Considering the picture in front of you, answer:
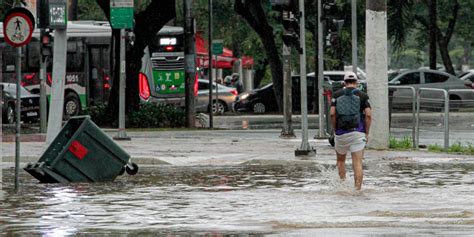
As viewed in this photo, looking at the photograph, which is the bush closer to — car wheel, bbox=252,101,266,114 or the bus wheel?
the bus wheel

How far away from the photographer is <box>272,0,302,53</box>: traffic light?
89.0ft

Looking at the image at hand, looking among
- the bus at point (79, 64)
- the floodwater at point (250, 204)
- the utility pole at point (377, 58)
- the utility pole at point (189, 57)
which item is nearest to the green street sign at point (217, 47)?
the bus at point (79, 64)

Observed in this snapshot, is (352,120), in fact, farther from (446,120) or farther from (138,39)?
(138,39)

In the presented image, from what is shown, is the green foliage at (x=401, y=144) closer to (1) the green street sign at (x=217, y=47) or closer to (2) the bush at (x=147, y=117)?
(2) the bush at (x=147, y=117)

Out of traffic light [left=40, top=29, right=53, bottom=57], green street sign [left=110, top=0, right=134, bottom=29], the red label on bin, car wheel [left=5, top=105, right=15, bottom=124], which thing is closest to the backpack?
the red label on bin

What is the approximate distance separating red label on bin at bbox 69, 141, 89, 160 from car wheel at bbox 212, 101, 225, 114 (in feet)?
113

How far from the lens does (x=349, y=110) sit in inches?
786

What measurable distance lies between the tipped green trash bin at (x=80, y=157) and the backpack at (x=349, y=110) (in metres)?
3.55

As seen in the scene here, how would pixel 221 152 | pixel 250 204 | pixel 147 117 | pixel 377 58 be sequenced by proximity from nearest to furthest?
pixel 250 204, pixel 221 152, pixel 377 58, pixel 147 117

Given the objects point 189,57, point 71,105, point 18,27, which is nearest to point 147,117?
point 189,57

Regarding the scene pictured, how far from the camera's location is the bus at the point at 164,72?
2109 inches

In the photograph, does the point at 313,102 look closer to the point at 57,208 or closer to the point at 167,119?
the point at 167,119

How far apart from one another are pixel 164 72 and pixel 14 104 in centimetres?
965

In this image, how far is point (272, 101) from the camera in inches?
2228
